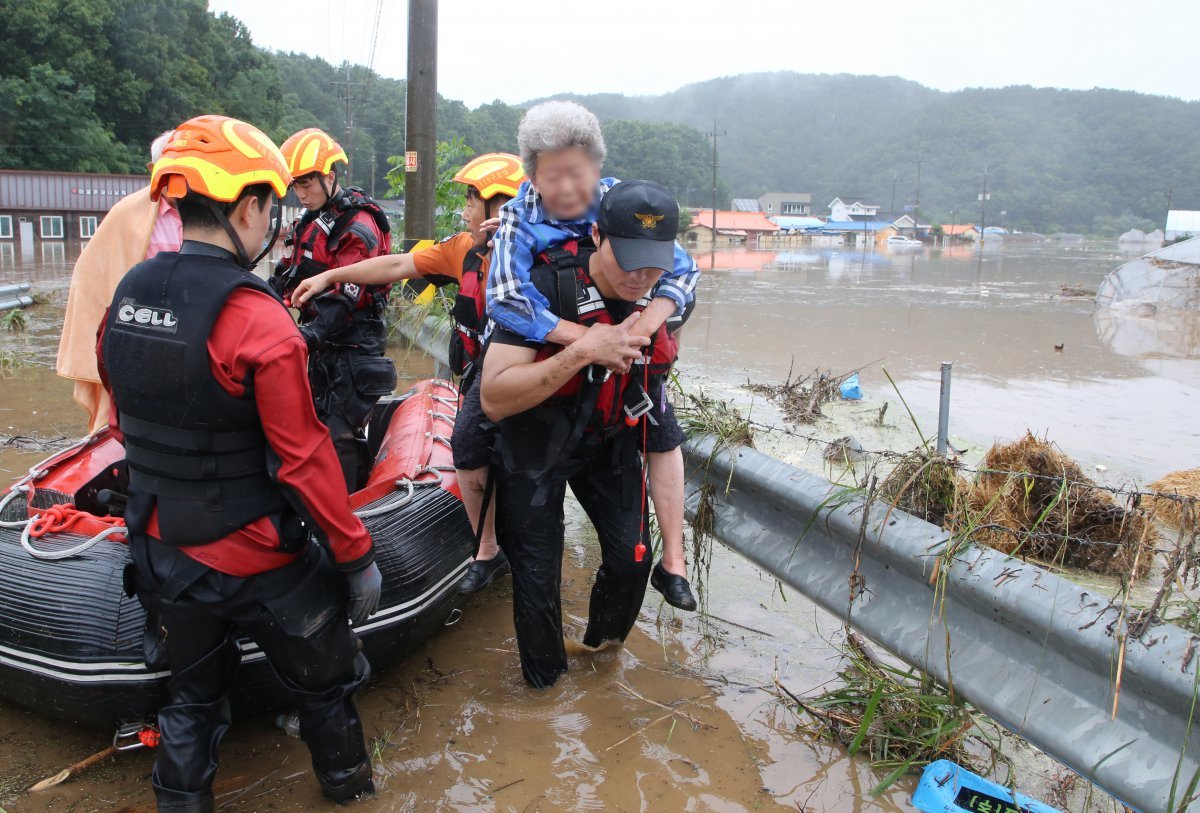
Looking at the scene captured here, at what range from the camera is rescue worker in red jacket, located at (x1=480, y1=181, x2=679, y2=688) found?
2.58 meters

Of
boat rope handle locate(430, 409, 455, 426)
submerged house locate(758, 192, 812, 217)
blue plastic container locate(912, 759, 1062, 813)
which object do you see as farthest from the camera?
submerged house locate(758, 192, 812, 217)

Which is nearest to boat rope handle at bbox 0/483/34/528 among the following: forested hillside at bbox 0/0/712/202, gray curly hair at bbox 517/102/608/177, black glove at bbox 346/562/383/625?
black glove at bbox 346/562/383/625

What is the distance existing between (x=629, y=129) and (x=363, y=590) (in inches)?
4189

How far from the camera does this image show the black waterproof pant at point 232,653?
7.61 ft

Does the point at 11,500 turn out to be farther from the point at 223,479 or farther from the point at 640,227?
the point at 640,227

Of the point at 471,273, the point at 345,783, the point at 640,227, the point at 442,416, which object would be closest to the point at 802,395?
the point at 442,416

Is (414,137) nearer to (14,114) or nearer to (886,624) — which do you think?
(886,624)

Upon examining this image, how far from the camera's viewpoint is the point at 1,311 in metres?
11.0

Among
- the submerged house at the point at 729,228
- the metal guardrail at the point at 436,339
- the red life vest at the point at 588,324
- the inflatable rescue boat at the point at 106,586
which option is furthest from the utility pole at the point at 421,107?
the submerged house at the point at 729,228

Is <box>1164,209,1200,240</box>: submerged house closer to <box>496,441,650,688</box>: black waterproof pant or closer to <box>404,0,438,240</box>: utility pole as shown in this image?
<box>404,0,438,240</box>: utility pole

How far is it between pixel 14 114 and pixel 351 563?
5828cm

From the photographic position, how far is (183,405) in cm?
218

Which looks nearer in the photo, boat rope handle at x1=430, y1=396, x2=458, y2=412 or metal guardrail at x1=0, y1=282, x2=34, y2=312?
boat rope handle at x1=430, y1=396, x2=458, y2=412

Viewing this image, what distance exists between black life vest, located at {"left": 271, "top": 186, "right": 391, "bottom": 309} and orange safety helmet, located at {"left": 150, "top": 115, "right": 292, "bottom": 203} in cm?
203
